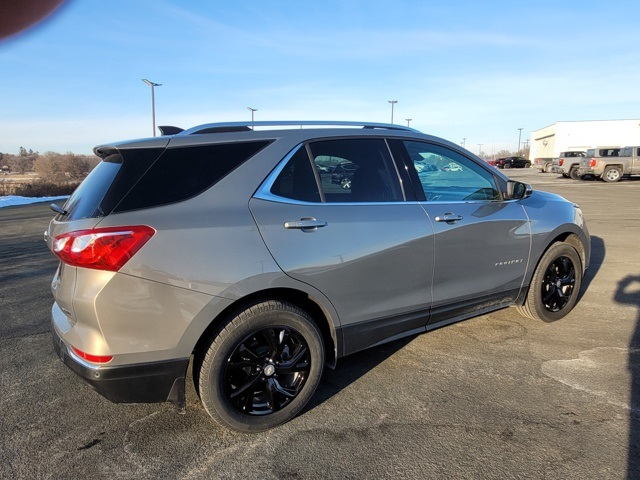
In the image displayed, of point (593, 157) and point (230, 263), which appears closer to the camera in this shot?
point (230, 263)

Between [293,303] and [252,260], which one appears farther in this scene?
[293,303]

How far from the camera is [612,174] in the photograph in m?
26.1

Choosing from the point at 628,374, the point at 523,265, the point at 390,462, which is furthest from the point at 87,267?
the point at 628,374

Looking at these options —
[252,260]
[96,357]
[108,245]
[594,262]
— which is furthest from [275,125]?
[594,262]

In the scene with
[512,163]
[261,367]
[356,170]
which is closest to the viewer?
[261,367]

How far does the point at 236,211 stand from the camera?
8.33ft

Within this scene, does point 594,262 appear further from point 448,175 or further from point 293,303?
point 293,303

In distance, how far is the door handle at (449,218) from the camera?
10.9ft

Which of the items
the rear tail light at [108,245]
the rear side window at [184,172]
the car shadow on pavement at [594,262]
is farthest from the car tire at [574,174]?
the rear tail light at [108,245]

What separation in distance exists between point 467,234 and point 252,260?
1.82 metres

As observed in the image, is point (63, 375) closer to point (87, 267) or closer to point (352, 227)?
point (87, 267)

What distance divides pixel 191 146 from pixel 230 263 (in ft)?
2.40

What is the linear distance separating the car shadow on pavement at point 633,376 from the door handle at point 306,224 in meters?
2.08

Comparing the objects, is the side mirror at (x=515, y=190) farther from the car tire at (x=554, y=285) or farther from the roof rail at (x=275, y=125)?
the roof rail at (x=275, y=125)
